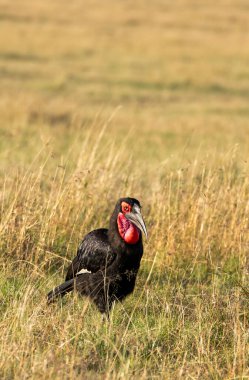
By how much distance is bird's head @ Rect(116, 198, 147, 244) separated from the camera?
5.66 metres

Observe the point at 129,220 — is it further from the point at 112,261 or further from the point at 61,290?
the point at 61,290

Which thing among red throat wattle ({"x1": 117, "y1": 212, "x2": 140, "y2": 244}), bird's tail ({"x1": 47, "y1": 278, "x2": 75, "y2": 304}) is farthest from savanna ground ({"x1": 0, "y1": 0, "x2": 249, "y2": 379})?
red throat wattle ({"x1": 117, "y1": 212, "x2": 140, "y2": 244})

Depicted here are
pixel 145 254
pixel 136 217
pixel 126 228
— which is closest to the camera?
pixel 136 217

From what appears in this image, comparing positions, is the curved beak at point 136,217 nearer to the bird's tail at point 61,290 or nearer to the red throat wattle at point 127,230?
the red throat wattle at point 127,230

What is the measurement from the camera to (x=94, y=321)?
5336mm

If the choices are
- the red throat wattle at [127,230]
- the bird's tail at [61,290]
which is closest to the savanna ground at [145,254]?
the bird's tail at [61,290]

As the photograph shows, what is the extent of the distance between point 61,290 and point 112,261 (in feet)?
1.24

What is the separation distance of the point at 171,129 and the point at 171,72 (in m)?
9.76

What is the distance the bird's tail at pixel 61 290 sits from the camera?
18.6 feet

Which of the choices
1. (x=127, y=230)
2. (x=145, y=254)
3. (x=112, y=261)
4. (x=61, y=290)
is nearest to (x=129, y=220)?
(x=127, y=230)

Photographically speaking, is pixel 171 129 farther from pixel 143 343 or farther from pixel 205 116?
pixel 143 343

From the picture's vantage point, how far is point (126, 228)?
5734 millimetres

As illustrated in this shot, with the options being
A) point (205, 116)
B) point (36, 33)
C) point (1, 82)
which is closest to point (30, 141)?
point (205, 116)

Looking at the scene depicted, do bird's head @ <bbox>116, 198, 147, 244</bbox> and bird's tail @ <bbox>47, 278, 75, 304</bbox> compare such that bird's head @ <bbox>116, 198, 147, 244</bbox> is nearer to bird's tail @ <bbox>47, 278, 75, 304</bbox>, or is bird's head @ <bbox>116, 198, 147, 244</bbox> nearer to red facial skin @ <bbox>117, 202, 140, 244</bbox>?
red facial skin @ <bbox>117, 202, 140, 244</bbox>
